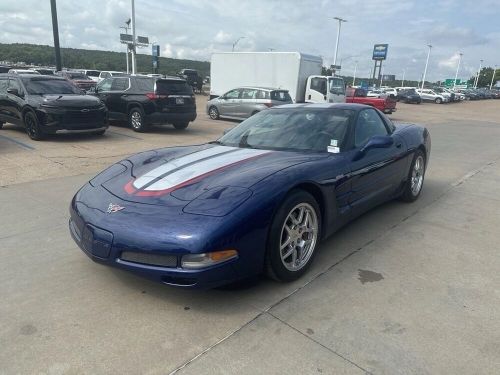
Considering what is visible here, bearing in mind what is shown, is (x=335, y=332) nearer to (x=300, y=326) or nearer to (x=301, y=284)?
(x=300, y=326)

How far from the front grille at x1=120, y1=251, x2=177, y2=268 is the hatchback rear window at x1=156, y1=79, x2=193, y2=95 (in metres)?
9.42

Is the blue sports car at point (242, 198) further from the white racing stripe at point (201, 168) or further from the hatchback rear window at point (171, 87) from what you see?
the hatchback rear window at point (171, 87)

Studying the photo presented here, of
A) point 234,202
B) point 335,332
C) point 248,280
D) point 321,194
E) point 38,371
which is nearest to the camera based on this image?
point 38,371

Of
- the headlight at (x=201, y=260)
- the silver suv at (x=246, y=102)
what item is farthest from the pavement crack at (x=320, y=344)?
the silver suv at (x=246, y=102)

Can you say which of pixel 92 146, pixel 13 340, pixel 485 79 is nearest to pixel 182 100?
pixel 92 146

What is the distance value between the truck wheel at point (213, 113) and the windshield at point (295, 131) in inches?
501

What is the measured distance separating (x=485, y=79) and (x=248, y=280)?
5317 inches

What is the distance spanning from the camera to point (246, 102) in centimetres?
1570

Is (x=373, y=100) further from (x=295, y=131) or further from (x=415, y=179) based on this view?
(x=295, y=131)

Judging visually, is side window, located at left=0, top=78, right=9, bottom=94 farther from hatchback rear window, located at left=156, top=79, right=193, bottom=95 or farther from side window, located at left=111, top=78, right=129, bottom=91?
hatchback rear window, located at left=156, top=79, right=193, bottom=95

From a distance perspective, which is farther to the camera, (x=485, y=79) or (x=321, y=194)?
(x=485, y=79)

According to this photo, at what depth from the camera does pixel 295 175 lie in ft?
9.87

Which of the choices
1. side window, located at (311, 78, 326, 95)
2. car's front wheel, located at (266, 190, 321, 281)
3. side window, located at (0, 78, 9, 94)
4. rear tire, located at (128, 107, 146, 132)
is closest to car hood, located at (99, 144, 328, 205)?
car's front wheel, located at (266, 190, 321, 281)

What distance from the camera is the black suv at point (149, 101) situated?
37.1 feet
